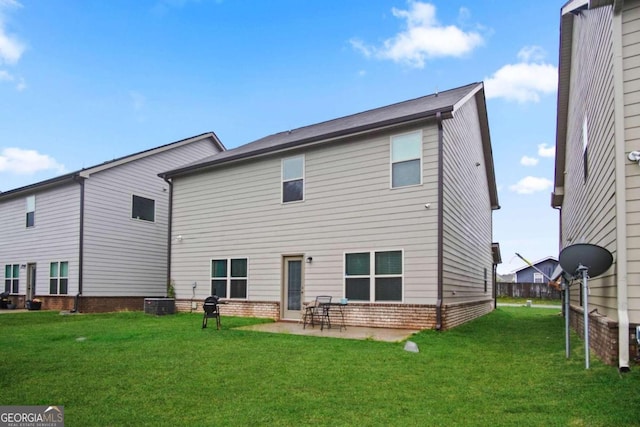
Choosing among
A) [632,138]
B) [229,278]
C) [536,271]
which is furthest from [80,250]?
[536,271]

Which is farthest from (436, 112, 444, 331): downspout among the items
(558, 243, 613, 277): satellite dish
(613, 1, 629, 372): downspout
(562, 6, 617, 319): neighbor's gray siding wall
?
(613, 1, 629, 372): downspout

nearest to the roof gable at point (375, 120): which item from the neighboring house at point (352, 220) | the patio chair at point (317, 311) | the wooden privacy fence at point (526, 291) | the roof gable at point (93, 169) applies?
the neighboring house at point (352, 220)

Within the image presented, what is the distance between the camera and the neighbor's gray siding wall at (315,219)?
10.6 metres

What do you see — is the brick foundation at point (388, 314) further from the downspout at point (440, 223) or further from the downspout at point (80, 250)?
the downspout at point (80, 250)

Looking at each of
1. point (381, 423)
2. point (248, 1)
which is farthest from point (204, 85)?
point (381, 423)

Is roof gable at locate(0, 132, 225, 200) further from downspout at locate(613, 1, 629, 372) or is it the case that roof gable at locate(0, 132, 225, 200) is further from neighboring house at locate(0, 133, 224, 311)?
downspout at locate(613, 1, 629, 372)

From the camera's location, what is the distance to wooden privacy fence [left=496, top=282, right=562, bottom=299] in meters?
33.8

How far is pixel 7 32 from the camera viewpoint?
51.1 ft

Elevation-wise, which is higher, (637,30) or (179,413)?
(637,30)

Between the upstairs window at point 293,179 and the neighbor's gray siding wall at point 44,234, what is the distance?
343 inches

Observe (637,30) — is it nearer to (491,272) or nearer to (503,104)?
(503,104)

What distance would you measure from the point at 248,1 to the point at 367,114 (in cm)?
590

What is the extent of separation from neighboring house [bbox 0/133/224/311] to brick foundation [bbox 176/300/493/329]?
6.67 metres

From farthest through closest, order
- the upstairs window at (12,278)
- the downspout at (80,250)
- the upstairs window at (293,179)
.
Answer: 1. the upstairs window at (12,278)
2. the downspout at (80,250)
3. the upstairs window at (293,179)
